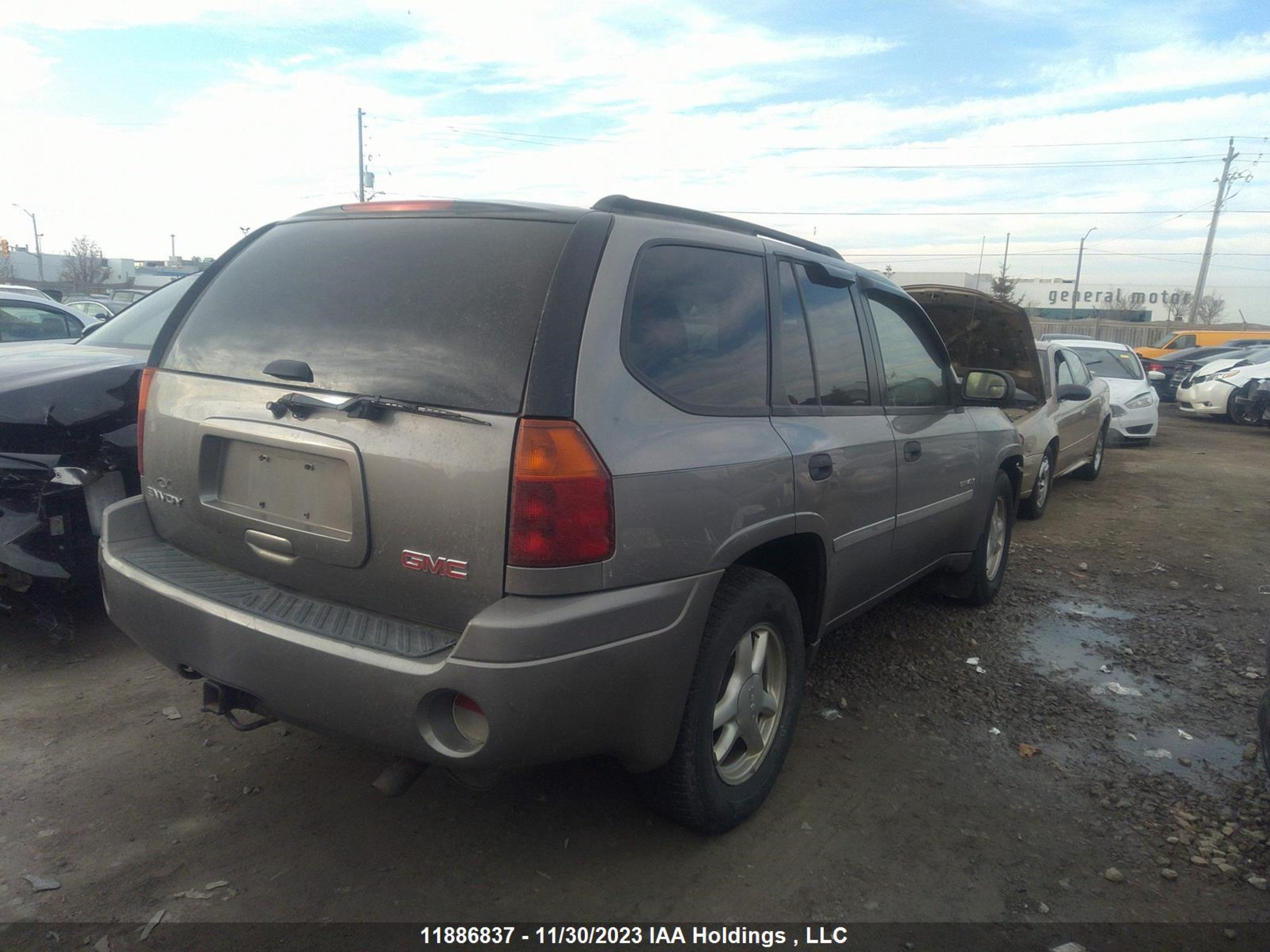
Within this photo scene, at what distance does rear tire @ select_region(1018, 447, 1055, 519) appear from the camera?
7691mm

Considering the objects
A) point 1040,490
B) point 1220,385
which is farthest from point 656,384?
point 1220,385

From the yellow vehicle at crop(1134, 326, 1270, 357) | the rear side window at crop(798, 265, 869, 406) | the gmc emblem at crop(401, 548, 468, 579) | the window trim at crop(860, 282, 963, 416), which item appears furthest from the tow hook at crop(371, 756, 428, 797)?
the yellow vehicle at crop(1134, 326, 1270, 357)

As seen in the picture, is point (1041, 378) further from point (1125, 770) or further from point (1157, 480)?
point (1125, 770)

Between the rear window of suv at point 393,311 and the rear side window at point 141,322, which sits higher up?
the rear window of suv at point 393,311

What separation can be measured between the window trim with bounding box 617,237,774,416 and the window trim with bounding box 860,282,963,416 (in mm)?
854

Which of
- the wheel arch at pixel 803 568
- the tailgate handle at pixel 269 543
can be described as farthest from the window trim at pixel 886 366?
the tailgate handle at pixel 269 543

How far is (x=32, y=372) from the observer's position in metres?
3.94

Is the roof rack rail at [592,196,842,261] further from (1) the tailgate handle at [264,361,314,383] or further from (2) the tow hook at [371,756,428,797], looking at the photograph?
(2) the tow hook at [371,756,428,797]

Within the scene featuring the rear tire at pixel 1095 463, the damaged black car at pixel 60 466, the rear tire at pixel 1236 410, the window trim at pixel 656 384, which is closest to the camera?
the window trim at pixel 656 384

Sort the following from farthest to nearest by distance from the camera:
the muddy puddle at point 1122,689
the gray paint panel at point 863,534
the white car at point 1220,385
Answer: the white car at point 1220,385 < the muddy puddle at point 1122,689 < the gray paint panel at point 863,534

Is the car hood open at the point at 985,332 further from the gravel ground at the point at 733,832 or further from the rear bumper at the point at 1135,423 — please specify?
the rear bumper at the point at 1135,423

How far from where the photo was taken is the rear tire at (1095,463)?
9961 mm

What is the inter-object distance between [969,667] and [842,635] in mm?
666

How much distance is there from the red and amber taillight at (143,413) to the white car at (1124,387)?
1190 cm
